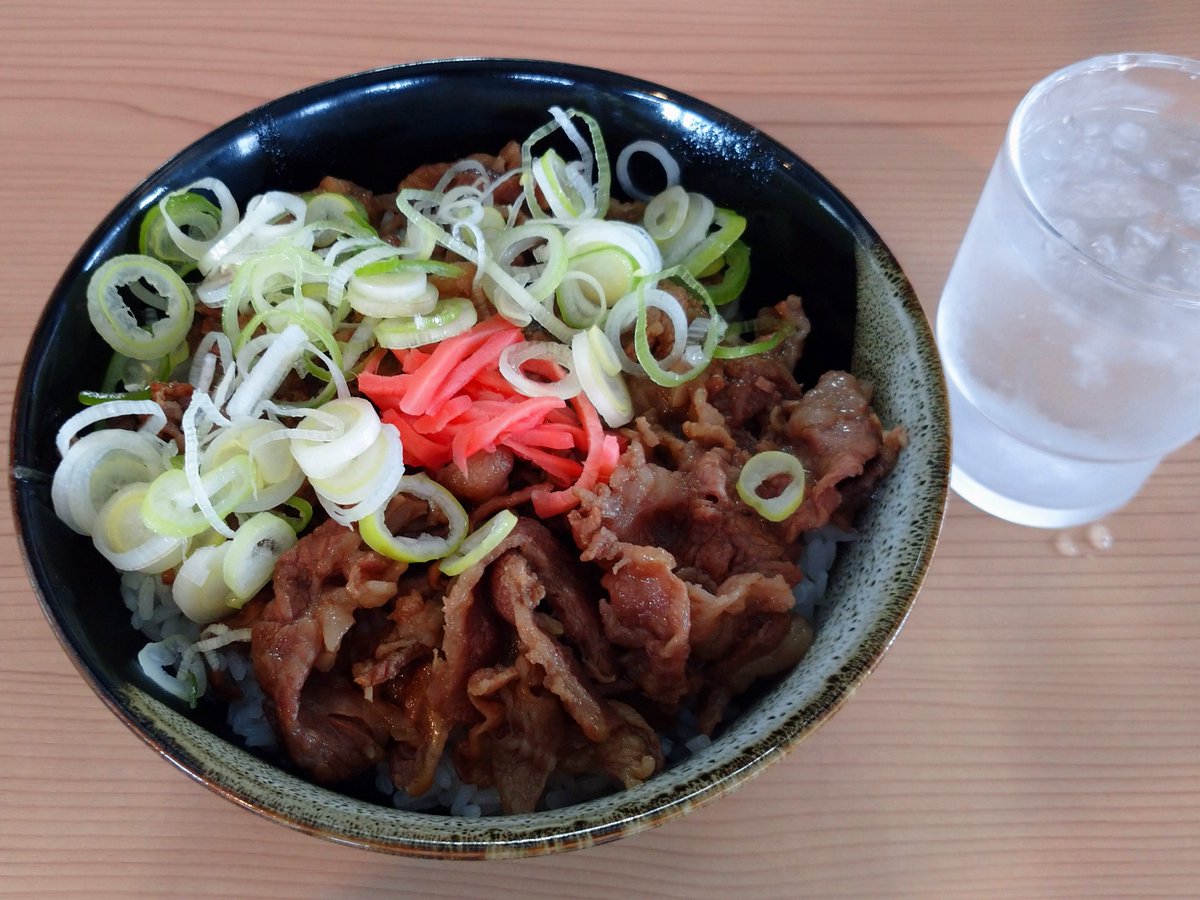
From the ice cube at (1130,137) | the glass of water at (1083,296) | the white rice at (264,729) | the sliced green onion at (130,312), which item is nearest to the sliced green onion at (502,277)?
the sliced green onion at (130,312)

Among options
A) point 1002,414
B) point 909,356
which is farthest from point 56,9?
point 1002,414

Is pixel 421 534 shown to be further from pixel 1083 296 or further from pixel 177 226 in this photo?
pixel 1083 296

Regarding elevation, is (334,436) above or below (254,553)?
above

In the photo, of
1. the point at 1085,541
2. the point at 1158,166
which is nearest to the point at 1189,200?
the point at 1158,166

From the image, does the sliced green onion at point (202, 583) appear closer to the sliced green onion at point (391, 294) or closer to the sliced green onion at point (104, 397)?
the sliced green onion at point (104, 397)

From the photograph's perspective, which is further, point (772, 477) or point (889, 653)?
point (889, 653)

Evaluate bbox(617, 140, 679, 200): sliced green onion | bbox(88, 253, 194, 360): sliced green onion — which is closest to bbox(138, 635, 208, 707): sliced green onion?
bbox(88, 253, 194, 360): sliced green onion

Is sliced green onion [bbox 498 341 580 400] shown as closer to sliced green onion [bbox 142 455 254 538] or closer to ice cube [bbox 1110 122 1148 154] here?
sliced green onion [bbox 142 455 254 538]
